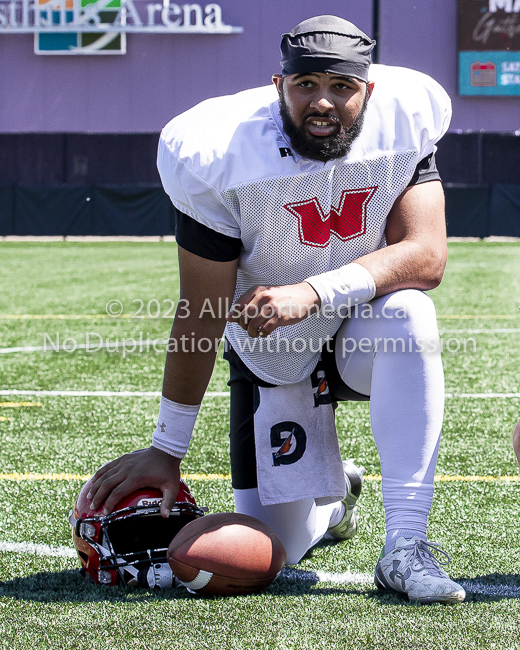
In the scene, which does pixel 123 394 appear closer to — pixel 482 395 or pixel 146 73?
pixel 482 395

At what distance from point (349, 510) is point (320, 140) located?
1037 millimetres

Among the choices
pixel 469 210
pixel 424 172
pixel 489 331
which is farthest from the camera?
pixel 469 210

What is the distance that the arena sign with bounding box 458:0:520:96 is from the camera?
21.0m

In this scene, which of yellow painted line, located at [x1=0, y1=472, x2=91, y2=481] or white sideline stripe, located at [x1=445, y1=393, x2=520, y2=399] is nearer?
yellow painted line, located at [x1=0, y1=472, x2=91, y2=481]

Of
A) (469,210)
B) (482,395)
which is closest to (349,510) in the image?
(482,395)

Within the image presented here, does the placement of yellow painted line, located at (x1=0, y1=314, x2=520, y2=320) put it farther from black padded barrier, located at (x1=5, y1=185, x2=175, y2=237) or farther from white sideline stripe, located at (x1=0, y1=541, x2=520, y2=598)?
black padded barrier, located at (x1=5, y1=185, x2=175, y2=237)

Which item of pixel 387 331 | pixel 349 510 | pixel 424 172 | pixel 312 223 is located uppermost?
pixel 424 172

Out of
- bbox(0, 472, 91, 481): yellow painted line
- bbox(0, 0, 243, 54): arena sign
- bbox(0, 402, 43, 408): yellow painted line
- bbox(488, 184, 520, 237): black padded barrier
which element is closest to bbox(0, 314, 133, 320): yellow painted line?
bbox(0, 402, 43, 408): yellow painted line

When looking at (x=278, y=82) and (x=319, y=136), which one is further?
(x=278, y=82)

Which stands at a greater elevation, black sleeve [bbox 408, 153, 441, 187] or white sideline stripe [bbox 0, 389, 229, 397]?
black sleeve [bbox 408, 153, 441, 187]

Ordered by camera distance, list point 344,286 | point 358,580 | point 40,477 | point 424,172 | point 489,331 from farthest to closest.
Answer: point 489,331
point 40,477
point 424,172
point 358,580
point 344,286

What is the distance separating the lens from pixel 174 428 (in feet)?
7.39

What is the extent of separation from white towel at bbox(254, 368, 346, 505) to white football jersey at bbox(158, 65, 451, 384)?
67mm

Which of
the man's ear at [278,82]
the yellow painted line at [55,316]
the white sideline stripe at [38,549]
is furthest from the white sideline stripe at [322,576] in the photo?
the yellow painted line at [55,316]
